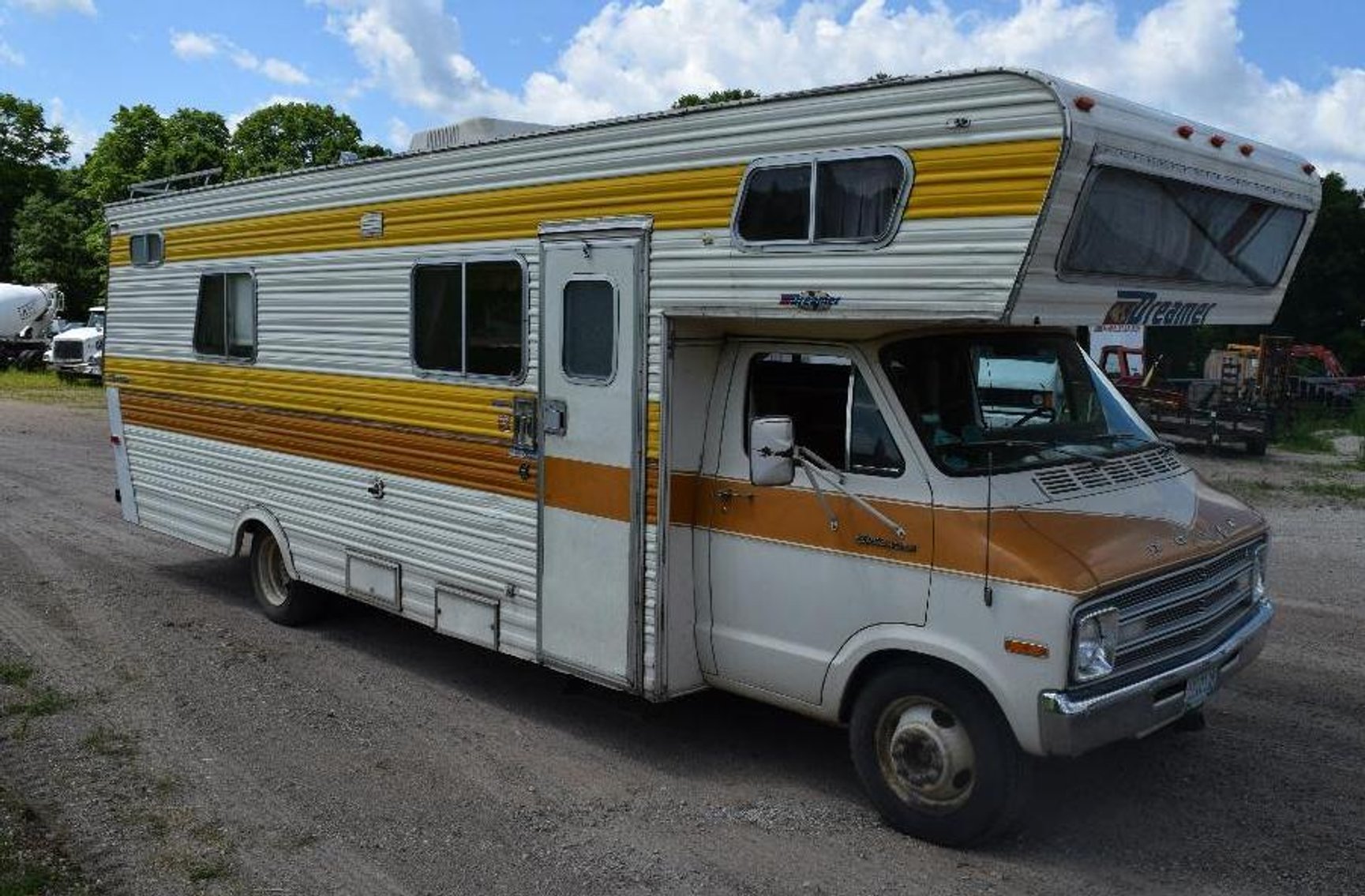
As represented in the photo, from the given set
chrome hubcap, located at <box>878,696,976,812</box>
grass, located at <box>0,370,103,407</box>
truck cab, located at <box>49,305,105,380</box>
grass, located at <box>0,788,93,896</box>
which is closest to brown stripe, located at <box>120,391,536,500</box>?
chrome hubcap, located at <box>878,696,976,812</box>

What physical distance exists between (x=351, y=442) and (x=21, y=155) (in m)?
53.1

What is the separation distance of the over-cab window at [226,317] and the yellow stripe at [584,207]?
185 mm

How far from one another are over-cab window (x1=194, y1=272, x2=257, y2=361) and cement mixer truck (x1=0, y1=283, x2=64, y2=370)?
3119 cm

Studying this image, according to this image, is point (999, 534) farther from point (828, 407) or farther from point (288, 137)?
point (288, 137)

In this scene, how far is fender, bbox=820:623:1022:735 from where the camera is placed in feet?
15.0

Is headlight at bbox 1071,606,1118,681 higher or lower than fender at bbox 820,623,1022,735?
higher

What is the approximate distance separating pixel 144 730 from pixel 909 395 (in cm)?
428

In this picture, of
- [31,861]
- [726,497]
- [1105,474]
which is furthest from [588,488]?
[31,861]

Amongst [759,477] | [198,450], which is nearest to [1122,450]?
[759,477]

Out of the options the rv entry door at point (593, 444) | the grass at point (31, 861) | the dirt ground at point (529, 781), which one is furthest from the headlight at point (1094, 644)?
the grass at point (31, 861)

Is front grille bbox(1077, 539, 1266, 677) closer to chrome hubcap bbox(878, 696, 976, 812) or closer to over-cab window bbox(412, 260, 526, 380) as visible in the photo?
chrome hubcap bbox(878, 696, 976, 812)

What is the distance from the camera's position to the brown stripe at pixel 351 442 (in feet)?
20.9

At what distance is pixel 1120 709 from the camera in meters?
4.52

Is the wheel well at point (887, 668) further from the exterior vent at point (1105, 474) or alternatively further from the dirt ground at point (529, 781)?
the exterior vent at point (1105, 474)
